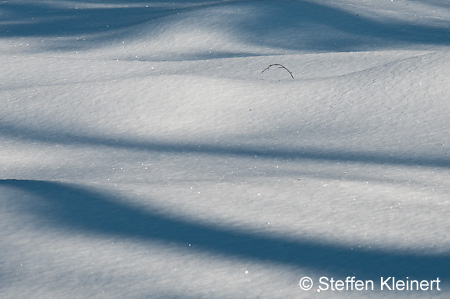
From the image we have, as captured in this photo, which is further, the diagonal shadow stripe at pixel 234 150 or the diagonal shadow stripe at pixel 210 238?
the diagonal shadow stripe at pixel 234 150

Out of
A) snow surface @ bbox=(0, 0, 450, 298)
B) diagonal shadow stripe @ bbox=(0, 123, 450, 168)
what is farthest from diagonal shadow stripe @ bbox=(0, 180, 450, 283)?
diagonal shadow stripe @ bbox=(0, 123, 450, 168)

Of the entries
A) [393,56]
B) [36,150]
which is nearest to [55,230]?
[36,150]

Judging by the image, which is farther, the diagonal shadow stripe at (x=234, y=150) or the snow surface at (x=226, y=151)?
the diagonal shadow stripe at (x=234, y=150)

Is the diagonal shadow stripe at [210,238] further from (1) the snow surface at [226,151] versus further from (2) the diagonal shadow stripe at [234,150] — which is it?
(2) the diagonal shadow stripe at [234,150]

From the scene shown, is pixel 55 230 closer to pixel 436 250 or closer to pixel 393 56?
pixel 436 250

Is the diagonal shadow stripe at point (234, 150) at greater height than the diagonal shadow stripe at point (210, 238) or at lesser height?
greater

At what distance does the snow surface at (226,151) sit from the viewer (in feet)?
3.88

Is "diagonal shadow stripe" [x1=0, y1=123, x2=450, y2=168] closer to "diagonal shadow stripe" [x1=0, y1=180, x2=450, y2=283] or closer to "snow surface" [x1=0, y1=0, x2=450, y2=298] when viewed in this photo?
"snow surface" [x1=0, y1=0, x2=450, y2=298]

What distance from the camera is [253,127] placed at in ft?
6.26

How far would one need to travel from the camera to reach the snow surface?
118 centimetres

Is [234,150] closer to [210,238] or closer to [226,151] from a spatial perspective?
[226,151]

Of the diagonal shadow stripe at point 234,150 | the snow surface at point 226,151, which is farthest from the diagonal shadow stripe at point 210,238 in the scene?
the diagonal shadow stripe at point 234,150

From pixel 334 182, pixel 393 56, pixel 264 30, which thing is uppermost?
pixel 264 30

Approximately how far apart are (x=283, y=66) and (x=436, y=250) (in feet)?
3.89
